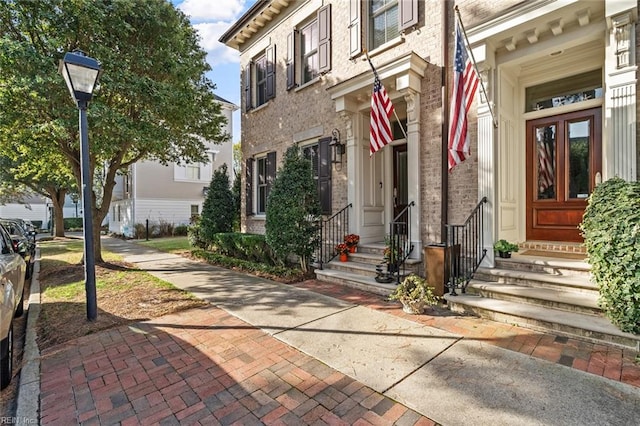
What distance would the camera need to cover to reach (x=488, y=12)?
5.05m

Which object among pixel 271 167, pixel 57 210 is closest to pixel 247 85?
pixel 271 167

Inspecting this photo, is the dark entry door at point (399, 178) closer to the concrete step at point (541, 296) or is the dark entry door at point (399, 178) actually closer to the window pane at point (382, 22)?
the window pane at point (382, 22)

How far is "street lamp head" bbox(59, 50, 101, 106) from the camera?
4.17m

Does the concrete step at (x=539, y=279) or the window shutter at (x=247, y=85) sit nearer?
the concrete step at (x=539, y=279)

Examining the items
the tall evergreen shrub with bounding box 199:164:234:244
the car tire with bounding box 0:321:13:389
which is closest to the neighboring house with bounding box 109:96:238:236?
the tall evergreen shrub with bounding box 199:164:234:244

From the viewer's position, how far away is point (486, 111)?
16.5ft

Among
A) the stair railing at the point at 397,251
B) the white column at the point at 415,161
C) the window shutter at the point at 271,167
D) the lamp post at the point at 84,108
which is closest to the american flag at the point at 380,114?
the white column at the point at 415,161

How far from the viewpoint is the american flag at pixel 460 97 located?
434 cm

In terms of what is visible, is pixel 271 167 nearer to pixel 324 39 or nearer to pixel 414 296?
pixel 324 39

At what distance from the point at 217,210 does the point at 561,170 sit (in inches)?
378

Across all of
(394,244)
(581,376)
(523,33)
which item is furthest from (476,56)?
(581,376)

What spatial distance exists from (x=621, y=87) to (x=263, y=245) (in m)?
7.09

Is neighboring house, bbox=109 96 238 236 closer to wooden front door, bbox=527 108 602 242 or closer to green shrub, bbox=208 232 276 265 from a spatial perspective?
green shrub, bbox=208 232 276 265

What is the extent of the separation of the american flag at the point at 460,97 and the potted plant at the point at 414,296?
184cm
